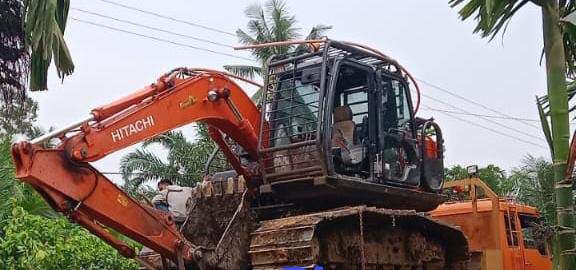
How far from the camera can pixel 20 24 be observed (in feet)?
32.2

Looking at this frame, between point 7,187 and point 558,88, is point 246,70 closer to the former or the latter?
point 7,187

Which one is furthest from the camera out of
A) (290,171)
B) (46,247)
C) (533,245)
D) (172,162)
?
(172,162)

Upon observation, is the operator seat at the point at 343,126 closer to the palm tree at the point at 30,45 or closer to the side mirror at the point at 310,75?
the side mirror at the point at 310,75

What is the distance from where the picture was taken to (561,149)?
5.37 metres

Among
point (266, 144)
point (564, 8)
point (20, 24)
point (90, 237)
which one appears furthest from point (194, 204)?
point (564, 8)

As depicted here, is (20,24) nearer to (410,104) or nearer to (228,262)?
(228,262)

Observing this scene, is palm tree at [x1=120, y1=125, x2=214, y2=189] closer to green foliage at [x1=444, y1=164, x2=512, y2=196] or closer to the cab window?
green foliage at [x1=444, y1=164, x2=512, y2=196]

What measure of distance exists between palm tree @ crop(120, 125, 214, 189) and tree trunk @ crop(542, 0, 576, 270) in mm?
19654

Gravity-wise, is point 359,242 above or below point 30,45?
below

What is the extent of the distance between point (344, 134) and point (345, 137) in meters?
0.04

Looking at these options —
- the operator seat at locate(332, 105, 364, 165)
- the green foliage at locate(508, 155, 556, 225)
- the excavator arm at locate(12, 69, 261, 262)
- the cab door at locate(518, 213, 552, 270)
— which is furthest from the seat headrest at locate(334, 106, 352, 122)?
the green foliage at locate(508, 155, 556, 225)

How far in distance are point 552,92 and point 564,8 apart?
1.22m

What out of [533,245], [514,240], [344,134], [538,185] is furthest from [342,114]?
[538,185]

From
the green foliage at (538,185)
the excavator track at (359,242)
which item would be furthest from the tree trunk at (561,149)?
the green foliage at (538,185)
